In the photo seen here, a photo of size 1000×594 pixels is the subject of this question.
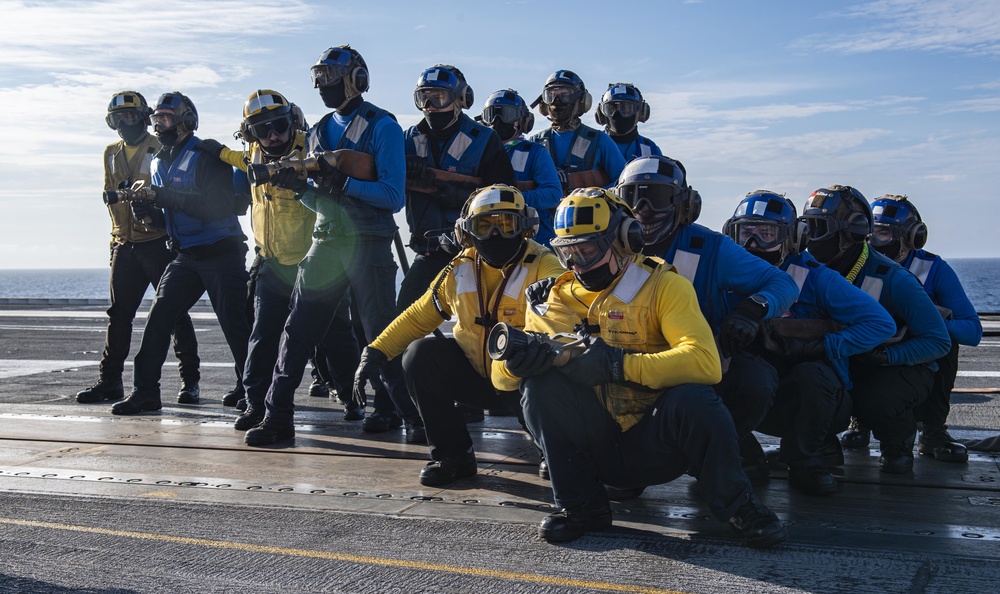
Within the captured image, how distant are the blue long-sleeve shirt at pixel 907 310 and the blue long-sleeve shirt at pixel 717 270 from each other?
40.4 inches

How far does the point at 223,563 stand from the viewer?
15.0ft

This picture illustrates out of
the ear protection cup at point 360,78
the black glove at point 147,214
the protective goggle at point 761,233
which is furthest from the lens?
the black glove at point 147,214

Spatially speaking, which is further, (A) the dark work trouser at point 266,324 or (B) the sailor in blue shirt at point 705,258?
(A) the dark work trouser at point 266,324

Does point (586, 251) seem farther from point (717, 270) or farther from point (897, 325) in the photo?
point (897, 325)

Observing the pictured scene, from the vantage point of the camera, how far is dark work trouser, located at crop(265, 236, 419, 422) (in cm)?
735

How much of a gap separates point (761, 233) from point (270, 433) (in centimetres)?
357

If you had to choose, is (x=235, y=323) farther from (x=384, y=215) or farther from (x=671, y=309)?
(x=671, y=309)

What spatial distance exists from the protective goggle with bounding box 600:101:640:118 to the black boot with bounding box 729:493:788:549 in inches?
200

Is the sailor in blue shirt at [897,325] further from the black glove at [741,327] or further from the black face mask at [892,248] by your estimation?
the black glove at [741,327]

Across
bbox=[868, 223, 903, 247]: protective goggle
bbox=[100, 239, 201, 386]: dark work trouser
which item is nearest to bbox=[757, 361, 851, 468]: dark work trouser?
bbox=[868, 223, 903, 247]: protective goggle

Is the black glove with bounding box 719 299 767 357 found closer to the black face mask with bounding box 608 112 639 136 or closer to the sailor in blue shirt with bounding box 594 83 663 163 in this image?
the sailor in blue shirt with bounding box 594 83 663 163

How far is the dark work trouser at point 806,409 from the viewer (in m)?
5.77

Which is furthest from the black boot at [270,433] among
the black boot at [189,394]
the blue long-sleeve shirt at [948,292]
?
the blue long-sleeve shirt at [948,292]

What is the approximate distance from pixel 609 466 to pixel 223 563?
5.99 ft
